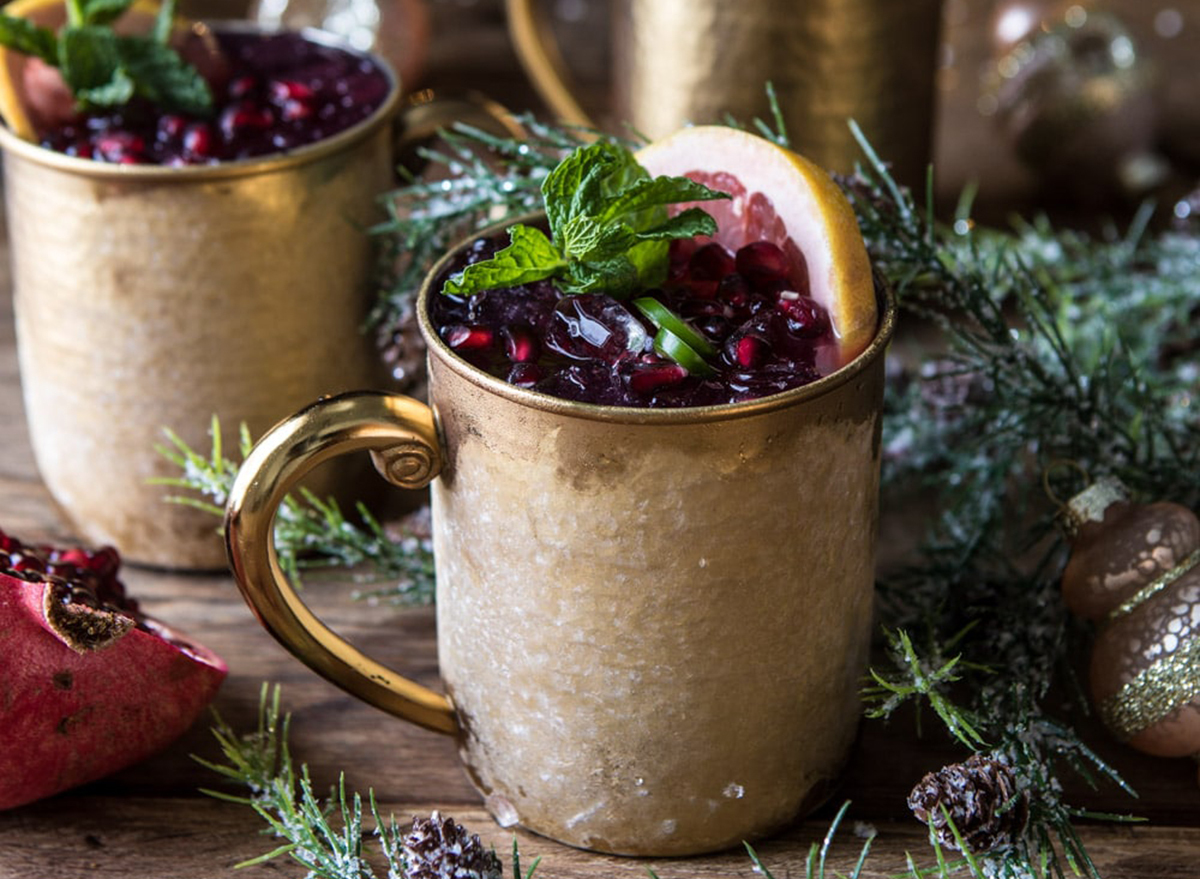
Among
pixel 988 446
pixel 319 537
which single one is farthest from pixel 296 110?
pixel 988 446

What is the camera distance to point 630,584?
683 millimetres

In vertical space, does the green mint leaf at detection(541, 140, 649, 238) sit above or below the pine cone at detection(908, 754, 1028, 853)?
above

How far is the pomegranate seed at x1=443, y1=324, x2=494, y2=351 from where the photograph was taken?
2.32 ft

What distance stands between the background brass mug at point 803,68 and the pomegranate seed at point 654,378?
22.3 inches

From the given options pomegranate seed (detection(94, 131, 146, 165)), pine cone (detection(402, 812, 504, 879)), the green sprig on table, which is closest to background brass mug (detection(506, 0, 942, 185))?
the green sprig on table

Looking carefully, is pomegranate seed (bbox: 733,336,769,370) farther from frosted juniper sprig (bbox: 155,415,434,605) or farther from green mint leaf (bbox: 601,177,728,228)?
frosted juniper sprig (bbox: 155,415,434,605)

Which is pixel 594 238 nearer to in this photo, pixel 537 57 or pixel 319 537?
pixel 319 537

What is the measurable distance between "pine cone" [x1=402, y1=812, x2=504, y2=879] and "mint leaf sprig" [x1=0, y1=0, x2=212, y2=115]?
51 cm

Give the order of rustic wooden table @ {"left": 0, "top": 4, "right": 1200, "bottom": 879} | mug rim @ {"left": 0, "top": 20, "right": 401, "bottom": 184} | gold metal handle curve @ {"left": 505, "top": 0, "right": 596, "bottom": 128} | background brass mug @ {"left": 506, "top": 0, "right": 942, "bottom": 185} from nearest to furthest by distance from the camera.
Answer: rustic wooden table @ {"left": 0, "top": 4, "right": 1200, "bottom": 879}, mug rim @ {"left": 0, "top": 20, "right": 401, "bottom": 184}, background brass mug @ {"left": 506, "top": 0, "right": 942, "bottom": 185}, gold metal handle curve @ {"left": 505, "top": 0, "right": 596, "bottom": 128}

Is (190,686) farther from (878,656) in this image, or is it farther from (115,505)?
(878,656)

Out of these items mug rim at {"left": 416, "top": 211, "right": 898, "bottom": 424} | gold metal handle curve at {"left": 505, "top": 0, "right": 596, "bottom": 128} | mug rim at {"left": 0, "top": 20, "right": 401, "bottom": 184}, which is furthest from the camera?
gold metal handle curve at {"left": 505, "top": 0, "right": 596, "bottom": 128}

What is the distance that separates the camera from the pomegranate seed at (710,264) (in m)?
0.76

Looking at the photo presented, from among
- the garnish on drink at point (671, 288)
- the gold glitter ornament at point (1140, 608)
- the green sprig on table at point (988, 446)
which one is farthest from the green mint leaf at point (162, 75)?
the gold glitter ornament at point (1140, 608)

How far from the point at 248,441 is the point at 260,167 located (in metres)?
0.17
